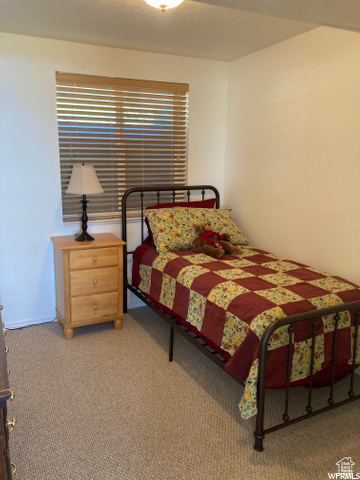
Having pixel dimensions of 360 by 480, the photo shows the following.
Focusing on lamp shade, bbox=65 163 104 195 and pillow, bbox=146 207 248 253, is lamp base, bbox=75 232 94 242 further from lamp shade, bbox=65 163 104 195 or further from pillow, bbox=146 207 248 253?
pillow, bbox=146 207 248 253

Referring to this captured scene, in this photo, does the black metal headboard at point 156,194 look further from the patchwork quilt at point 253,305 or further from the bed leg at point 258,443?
the bed leg at point 258,443

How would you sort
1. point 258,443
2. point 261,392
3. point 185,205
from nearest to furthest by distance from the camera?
point 261,392
point 258,443
point 185,205

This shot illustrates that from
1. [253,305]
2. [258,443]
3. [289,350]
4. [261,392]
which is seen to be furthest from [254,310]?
[258,443]

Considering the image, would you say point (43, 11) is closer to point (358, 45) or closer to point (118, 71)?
point (118, 71)

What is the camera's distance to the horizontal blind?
331 cm

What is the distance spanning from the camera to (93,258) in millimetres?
3100

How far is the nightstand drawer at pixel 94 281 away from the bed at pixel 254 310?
26cm

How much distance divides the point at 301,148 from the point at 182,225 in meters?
1.10

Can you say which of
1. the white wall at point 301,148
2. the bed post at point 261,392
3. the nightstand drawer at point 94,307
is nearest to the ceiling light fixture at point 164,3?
the white wall at point 301,148

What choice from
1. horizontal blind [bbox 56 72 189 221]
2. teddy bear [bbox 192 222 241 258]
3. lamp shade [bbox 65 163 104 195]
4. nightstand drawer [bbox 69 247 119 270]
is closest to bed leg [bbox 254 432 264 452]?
teddy bear [bbox 192 222 241 258]

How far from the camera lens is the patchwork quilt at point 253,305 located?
79.1 inches

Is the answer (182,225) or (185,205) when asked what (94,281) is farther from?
(185,205)

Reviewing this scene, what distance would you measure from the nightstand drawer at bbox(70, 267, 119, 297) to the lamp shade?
1.99 feet

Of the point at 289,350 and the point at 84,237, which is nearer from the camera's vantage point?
the point at 289,350
